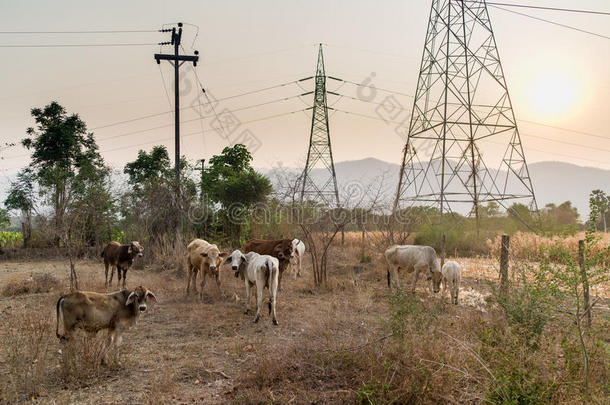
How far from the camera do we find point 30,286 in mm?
12086

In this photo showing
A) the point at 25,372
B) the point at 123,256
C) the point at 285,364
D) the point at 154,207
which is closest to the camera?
the point at 25,372

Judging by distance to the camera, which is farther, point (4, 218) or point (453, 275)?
point (4, 218)

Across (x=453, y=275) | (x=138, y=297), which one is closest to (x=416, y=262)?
(x=453, y=275)

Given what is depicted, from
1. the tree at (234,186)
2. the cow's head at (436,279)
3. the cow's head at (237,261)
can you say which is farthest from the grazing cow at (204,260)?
the tree at (234,186)

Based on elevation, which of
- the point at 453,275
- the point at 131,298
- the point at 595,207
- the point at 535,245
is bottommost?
the point at 453,275

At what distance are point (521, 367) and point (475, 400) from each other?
32.2 inches

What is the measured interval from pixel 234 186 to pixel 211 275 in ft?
42.1

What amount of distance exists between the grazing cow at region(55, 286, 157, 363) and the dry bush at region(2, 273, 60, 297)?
6.57m

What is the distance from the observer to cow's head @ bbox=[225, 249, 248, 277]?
1033 cm

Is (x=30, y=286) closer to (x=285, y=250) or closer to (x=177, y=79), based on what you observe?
(x=285, y=250)

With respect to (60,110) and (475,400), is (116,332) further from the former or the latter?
(60,110)

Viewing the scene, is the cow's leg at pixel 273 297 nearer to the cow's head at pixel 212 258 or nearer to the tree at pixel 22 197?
the cow's head at pixel 212 258

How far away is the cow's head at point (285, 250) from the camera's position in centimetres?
1169

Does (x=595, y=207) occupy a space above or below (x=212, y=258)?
above
